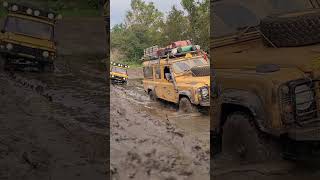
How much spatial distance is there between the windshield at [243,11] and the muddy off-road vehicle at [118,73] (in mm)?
1040

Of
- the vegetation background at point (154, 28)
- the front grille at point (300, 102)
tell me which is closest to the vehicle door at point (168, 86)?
the vegetation background at point (154, 28)

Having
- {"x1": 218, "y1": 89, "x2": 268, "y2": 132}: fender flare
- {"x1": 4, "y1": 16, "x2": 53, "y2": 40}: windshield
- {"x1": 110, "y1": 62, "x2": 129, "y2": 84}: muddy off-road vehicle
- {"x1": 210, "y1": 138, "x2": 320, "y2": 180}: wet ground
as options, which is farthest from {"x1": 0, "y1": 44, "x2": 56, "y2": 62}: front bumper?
{"x1": 210, "y1": 138, "x2": 320, "y2": 180}: wet ground

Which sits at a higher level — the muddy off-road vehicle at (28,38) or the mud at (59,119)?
the muddy off-road vehicle at (28,38)

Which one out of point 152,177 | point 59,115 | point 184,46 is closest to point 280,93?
point 184,46

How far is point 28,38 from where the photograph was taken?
506cm

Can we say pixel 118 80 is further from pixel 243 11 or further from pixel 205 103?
pixel 243 11

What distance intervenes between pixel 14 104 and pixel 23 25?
2.84 ft

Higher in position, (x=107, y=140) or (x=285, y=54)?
(x=285, y=54)

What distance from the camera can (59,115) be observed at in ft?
16.1

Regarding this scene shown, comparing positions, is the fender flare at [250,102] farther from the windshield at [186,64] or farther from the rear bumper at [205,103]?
the windshield at [186,64]

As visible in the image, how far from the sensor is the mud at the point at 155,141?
15.8ft

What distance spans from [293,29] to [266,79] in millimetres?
515

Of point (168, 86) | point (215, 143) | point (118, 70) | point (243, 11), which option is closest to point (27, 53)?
point (118, 70)

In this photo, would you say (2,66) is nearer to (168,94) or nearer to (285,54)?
(168,94)
